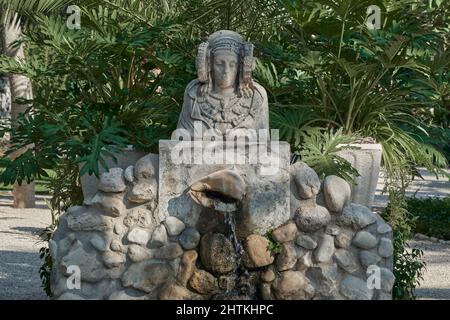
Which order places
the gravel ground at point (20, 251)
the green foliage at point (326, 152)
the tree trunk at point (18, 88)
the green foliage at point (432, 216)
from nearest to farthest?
the green foliage at point (326, 152) < the gravel ground at point (20, 251) < the green foliage at point (432, 216) < the tree trunk at point (18, 88)

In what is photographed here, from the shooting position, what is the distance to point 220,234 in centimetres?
627

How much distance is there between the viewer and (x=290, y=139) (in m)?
7.96

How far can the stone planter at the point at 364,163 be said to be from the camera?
7.80m

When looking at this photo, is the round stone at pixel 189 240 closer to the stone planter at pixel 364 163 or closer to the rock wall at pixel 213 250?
the rock wall at pixel 213 250

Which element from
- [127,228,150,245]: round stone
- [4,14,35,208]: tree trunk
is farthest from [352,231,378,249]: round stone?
[4,14,35,208]: tree trunk

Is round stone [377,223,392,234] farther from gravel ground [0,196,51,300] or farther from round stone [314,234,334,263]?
gravel ground [0,196,51,300]

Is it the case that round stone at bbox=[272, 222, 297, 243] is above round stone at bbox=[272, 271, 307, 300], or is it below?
above

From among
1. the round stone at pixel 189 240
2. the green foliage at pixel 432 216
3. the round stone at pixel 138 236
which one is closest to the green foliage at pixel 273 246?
the round stone at pixel 189 240

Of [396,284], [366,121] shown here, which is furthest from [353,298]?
[366,121]

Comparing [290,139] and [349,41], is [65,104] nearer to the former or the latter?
[290,139]

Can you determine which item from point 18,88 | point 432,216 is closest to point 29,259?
point 18,88

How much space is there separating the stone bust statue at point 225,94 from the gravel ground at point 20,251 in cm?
247

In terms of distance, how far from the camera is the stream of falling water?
20.5 feet

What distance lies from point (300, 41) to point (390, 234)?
2.67 meters
